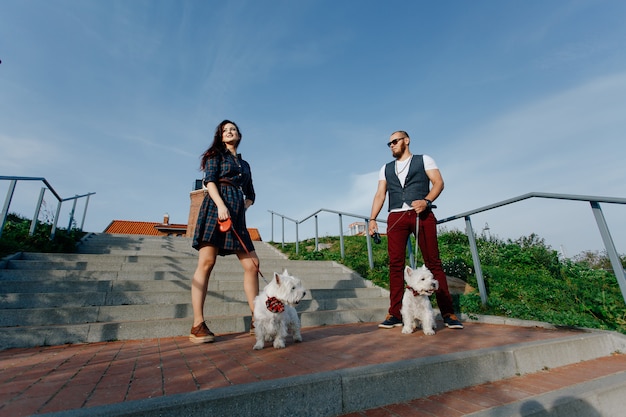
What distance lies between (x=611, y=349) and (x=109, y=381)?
3993 millimetres

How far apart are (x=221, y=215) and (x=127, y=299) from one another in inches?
83.7

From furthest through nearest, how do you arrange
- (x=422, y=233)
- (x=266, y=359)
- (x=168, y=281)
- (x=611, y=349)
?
(x=168, y=281)
(x=422, y=233)
(x=611, y=349)
(x=266, y=359)

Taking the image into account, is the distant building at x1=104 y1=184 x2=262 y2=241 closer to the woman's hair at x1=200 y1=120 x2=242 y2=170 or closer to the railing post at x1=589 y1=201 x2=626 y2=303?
the woman's hair at x1=200 y1=120 x2=242 y2=170

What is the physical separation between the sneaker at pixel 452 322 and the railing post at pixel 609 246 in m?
1.46

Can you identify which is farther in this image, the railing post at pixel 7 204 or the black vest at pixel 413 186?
the railing post at pixel 7 204

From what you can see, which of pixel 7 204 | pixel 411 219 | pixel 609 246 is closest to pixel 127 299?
pixel 7 204

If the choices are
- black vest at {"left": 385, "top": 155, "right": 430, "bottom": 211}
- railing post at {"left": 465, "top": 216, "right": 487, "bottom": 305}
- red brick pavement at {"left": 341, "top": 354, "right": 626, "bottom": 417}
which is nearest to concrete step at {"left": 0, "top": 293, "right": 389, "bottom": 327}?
railing post at {"left": 465, "top": 216, "right": 487, "bottom": 305}

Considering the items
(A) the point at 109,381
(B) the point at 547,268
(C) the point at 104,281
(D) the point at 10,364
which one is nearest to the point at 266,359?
(A) the point at 109,381

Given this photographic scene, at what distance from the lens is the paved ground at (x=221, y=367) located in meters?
1.62

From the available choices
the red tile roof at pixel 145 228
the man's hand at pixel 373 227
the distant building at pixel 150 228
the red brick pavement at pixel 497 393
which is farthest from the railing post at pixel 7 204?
the red tile roof at pixel 145 228

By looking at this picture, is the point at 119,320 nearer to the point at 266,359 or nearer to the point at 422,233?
the point at 266,359

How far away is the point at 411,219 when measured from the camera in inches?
144

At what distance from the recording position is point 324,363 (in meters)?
2.13

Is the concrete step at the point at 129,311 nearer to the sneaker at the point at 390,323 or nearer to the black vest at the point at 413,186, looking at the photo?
the sneaker at the point at 390,323
